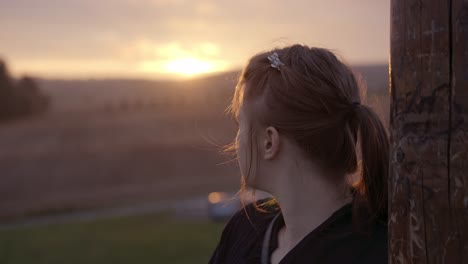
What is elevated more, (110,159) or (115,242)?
(115,242)

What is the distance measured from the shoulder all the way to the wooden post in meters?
0.77

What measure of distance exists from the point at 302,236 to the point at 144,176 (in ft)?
89.0

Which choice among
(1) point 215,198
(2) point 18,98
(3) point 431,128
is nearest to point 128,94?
(2) point 18,98

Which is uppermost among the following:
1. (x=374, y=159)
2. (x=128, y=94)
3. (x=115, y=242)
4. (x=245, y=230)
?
(x=374, y=159)

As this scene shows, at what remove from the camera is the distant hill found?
52.6 m

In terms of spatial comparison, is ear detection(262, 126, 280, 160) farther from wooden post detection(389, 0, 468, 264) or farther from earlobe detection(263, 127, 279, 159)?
wooden post detection(389, 0, 468, 264)

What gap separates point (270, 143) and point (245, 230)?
43 centimetres

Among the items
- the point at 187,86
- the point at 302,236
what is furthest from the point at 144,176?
the point at 187,86

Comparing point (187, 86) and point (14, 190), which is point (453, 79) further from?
point (187, 86)

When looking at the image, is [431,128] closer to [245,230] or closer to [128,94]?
[245,230]

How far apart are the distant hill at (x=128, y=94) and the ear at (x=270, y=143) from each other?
35748mm

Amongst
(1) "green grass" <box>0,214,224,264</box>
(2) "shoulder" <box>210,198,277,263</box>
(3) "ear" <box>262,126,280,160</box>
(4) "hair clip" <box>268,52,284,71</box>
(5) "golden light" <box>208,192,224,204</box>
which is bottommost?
(5) "golden light" <box>208,192,224,204</box>

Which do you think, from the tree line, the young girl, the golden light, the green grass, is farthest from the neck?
the tree line

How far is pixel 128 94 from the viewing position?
64.6 meters
